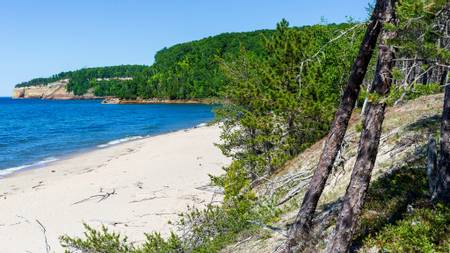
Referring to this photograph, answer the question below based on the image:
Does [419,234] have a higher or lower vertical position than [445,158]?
lower

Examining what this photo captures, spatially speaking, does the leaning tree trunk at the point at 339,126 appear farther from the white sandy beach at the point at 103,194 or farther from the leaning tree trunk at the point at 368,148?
the white sandy beach at the point at 103,194

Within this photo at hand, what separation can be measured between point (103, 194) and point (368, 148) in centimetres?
1739

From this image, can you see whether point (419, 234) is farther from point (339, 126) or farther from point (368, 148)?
point (339, 126)

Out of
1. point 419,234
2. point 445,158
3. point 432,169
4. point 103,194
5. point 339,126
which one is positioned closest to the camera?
point 419,234

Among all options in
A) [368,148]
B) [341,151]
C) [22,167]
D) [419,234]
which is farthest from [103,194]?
[368,148]

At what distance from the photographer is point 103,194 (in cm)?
2069

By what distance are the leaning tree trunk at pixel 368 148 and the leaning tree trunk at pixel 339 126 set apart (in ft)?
0.79

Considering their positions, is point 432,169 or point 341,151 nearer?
point 432,169

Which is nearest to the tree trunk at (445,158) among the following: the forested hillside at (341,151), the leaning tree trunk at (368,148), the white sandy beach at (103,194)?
the forested hillside at (341,151)

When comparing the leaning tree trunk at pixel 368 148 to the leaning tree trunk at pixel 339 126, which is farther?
the leaning tree trunk at pixel 339 126

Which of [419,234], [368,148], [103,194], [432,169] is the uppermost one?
[368,148]

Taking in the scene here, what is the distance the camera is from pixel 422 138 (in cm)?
997

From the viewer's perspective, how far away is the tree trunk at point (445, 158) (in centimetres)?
636

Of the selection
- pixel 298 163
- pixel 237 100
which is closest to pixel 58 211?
pixel 237 100
